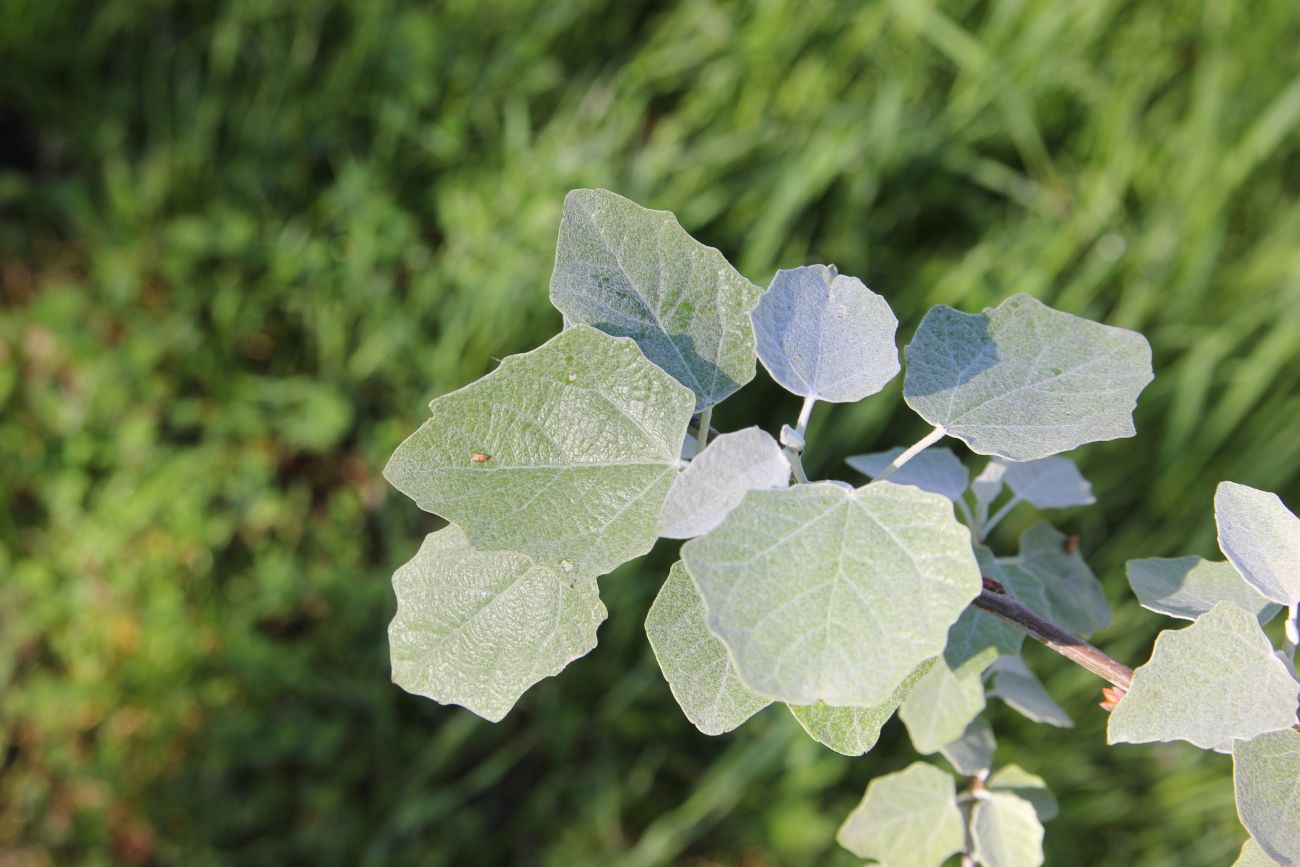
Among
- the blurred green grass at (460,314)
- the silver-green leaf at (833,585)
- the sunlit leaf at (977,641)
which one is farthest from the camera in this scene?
the blurred green grass at (460,314)

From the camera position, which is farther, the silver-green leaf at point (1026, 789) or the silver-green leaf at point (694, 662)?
the silver-green leaf at point (1026, 789)

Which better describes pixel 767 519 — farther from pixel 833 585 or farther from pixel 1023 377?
pixel 1023 377

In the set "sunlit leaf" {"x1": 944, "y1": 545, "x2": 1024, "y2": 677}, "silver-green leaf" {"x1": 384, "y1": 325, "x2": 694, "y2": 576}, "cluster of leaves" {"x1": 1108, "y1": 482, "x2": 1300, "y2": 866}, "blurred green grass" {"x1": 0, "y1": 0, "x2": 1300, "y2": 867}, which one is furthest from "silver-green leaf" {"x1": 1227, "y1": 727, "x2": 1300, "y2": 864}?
"blurred green grass" {"x1": 0, "y1": 0, "x2": 1300, "y2": 867}

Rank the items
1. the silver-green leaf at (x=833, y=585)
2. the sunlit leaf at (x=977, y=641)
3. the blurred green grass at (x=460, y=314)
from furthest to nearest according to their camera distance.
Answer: the blurred green grass at (x=460, y=314) < the sunlit leaf at (x=977, y=641) < the silver-green leaf at (x=833, y=585)

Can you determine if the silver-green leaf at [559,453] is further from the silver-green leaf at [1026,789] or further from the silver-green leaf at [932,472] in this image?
the silver-green leaf at [1026,789]

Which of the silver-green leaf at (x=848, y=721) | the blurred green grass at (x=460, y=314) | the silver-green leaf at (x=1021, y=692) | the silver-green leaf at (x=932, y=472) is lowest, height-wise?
the blurred green grass at (x=460, y=314)

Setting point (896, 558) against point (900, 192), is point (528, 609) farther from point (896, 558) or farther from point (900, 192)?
point (900, 192)

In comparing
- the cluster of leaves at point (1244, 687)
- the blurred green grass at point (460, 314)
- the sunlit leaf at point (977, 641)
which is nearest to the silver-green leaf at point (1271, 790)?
the cluster of leaves at point (1244, 687)

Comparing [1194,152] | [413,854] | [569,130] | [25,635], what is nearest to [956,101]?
[1194,152]
